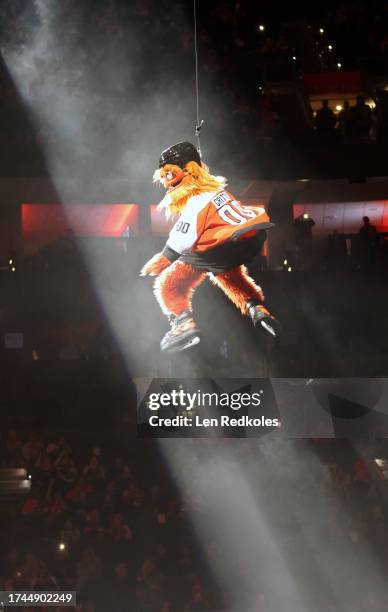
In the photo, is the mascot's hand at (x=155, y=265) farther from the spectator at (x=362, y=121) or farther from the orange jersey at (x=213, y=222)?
the spectator at (x=362, y=121)

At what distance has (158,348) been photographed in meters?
7.65

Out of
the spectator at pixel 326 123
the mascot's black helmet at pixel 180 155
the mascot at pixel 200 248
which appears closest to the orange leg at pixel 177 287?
the mascot at pixel 200 248

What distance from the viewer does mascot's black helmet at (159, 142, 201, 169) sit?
7.80 m

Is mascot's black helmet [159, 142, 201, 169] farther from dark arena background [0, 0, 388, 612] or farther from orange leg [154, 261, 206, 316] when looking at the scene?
orange leg [154, 261, 206, 316]

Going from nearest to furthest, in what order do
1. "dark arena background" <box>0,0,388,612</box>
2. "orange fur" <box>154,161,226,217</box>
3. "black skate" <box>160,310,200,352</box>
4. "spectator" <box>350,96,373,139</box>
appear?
"dark arena background" <box>0,0,388,612</box>
"black skate" <box>160,310,200,352</box>
"orange fur" <box>154,161,226,217</box>
"spectator" <box>350,96,373,139</box>

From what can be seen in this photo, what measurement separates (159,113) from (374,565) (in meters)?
4.72

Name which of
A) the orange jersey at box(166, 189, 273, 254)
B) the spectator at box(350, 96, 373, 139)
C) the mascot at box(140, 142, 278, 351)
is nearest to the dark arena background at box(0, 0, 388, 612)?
the spectator at box(350, 96, 373, 139)

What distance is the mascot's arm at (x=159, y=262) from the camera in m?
7.75

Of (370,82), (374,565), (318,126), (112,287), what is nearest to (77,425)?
(112,287)

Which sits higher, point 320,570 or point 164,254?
point 164,254

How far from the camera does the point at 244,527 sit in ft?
25.1

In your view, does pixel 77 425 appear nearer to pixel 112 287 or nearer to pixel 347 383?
pixel 112 287

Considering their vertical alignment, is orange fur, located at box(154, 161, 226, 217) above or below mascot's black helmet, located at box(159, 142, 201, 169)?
below

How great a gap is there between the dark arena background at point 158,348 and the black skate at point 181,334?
84 millimetres
